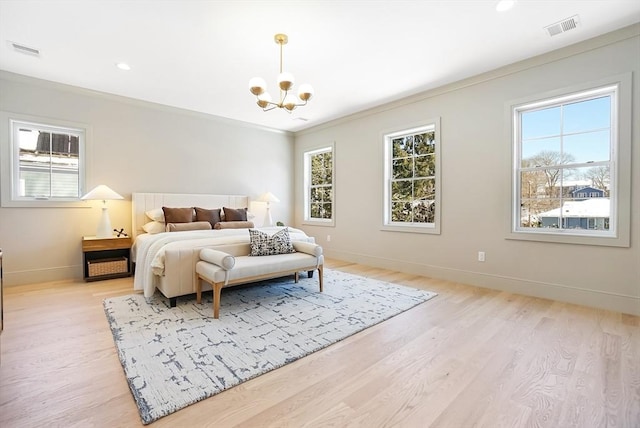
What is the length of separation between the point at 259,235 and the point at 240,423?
2.21 m


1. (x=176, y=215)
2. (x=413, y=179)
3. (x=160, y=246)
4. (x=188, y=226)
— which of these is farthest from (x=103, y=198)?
(x=413, y=179)

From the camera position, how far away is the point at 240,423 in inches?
56.8

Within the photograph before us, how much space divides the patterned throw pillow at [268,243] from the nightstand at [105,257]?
7.13 feet

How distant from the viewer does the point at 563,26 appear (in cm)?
277

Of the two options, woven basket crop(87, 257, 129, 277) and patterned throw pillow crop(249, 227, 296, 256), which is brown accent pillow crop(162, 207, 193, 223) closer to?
woven basket crop(87, 257, 129, 277)

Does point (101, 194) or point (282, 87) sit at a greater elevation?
point (282, 87)

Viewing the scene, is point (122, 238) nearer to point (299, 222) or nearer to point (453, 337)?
point (299, 222)

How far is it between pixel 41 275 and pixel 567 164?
6747 millimetres

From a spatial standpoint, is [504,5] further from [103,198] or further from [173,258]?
→ [103,198]

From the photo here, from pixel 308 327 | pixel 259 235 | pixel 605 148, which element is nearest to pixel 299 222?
pixel 259 235

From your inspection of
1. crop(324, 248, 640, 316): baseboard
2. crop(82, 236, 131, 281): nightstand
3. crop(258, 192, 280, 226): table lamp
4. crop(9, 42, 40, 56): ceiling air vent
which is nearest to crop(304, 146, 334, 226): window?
crop(258, 192, 280, 226): table lamp

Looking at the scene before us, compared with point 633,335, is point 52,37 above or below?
above

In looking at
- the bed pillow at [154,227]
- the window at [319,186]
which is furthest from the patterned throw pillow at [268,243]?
the window at [319,186]

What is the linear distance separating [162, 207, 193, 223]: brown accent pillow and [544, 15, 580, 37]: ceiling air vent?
4.87 meters
